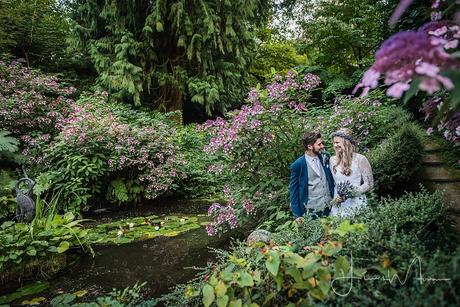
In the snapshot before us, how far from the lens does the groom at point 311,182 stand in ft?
11.5

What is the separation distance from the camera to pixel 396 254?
168 cm

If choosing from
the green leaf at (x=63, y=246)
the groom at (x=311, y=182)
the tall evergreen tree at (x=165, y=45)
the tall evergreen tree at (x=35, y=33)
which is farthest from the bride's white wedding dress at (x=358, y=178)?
the tall evergreen tree at (x=35, y=33)

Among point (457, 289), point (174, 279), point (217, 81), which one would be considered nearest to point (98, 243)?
point (174, 279)

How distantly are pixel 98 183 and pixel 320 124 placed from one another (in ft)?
17.0

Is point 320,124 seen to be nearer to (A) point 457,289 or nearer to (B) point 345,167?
(B) point 345,167

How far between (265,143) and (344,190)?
53.5 inches

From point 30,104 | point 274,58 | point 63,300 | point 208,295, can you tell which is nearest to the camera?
point 208,295

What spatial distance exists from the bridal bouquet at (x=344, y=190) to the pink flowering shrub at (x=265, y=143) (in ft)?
2.79

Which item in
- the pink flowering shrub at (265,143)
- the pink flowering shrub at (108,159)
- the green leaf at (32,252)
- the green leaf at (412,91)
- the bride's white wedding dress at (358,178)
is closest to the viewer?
the green leaf at (412,91)

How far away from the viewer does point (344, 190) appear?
3.19 m

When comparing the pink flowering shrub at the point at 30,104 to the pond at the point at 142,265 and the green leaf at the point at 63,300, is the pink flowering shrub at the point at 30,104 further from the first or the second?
the green leaf at the point at 63,300

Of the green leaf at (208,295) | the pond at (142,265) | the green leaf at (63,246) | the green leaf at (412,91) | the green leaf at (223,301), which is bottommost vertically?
the pond at (142,265)

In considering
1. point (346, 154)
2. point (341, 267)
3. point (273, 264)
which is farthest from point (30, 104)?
point (341, 267)

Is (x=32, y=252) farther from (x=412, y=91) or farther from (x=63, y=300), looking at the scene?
(x=412, y=91)
